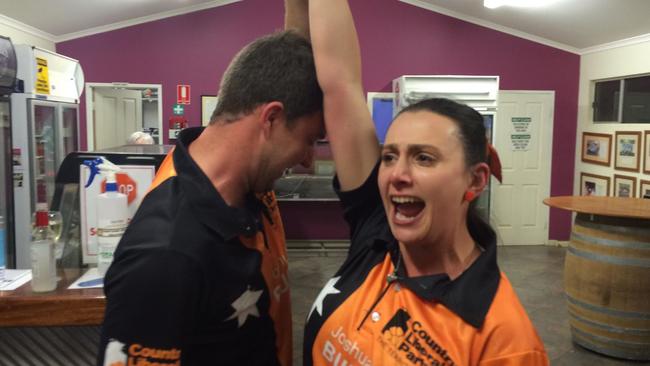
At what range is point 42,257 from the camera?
1449 mm

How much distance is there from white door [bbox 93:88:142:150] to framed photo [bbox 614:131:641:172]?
22.1 ft

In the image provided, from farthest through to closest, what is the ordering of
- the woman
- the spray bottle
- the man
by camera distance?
1. the spray bottle
2. the woman
3. the man

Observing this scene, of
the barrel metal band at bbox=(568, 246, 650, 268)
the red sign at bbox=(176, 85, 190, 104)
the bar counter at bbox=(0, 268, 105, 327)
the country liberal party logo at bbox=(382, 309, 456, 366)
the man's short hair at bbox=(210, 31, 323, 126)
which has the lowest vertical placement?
the barrel metal band at bbox=(568, 246, 650, 268)

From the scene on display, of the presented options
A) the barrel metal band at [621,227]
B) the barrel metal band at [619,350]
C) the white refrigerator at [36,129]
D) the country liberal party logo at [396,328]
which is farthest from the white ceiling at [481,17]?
the country liberal party logo at [396,328]

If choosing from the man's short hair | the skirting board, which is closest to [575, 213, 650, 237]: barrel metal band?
the man's short hair

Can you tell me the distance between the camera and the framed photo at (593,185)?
6.44 m

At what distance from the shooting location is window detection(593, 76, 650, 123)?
5.77 m

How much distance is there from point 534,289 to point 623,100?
8.90 ft

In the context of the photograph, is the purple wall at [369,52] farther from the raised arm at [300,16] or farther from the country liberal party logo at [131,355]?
the country liberal party logo at [131,355]

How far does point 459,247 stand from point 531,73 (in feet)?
22.1

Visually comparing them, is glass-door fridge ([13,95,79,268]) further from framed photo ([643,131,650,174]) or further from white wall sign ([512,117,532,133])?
framed photo ([643,131,650,174])

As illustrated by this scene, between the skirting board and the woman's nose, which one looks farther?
the skirting board

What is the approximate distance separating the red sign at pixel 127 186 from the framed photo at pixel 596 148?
20.5 feet

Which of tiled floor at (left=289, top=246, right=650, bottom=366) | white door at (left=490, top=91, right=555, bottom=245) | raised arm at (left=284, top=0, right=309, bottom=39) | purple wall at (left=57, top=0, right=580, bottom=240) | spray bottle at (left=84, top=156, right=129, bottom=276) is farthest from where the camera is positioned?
white door at (left=490, top=91, right=555, bottom=245)
